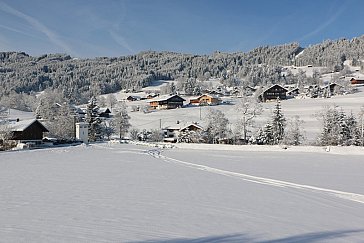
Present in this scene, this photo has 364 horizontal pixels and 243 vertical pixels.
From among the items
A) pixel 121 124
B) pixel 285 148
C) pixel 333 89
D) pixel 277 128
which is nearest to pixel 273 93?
pixel 333 89

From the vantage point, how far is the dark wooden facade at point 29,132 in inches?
1750

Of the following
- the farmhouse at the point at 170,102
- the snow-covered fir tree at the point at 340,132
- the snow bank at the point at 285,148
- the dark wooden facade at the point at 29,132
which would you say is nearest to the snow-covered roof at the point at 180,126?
the snow bank at the point at 285,148

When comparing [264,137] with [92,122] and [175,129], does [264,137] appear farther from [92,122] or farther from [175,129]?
[92,122]

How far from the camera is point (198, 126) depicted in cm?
5612

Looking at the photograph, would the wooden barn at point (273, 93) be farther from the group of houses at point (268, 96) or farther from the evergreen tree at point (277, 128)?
the evergreen tree at point (277, 128)

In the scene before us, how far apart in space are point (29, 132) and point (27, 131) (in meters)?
0.29

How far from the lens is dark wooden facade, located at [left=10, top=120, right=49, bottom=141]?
44438 millimetres

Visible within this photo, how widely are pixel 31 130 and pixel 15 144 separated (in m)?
3.76

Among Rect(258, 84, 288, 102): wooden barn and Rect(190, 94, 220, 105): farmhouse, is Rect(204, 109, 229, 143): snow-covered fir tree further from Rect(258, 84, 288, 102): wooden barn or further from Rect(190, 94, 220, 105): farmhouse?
Rect(258, 84, 288, 102): wooden barn

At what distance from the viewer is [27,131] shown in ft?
148

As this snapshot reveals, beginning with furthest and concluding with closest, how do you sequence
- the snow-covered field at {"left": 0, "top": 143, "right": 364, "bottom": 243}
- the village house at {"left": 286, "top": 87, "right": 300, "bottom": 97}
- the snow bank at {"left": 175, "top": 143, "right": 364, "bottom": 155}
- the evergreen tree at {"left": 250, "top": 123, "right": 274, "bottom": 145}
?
the village house at {"left": 286, "top": 87, "right": 300, "bottom": 97} < the evergreen tree at {"left": 250, "top": 123, "right": 274, "bottom": 145} < the snow bank at {"left": 175, "top": 143, "right": 364, "bottom": 155} < the snow-covered field at {"left": 0, "top": 143, "right": 364, "bottom": 243}

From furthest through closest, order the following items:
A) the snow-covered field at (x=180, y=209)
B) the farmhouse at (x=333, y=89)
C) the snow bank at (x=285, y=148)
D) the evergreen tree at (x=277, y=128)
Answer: the farmhouse at (x=333, y=89), the evergreen tree at (x=277, y=128), the snow bank at (x=285, y=148), the snow-covered field at (x=180, y=209)

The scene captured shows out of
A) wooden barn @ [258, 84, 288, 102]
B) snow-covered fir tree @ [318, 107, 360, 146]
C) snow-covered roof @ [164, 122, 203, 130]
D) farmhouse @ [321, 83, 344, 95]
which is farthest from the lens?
wooden barn @ [258, 84, 288, 102]

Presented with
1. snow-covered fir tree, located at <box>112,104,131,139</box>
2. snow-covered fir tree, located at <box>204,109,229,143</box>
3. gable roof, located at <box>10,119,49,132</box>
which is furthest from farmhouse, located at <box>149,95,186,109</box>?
gable roof, located at <box>10,119,49,132</box>
